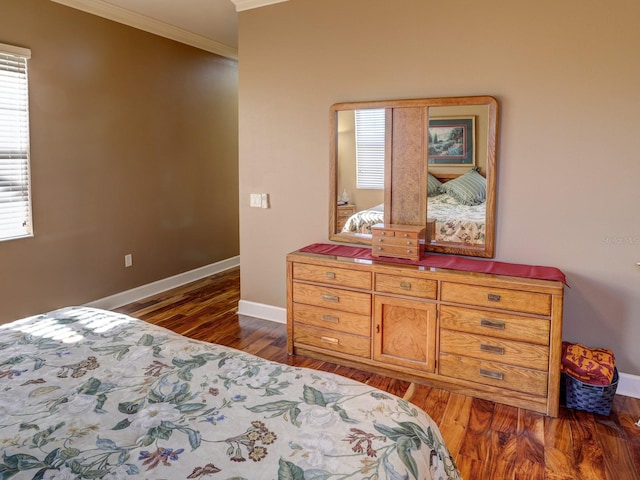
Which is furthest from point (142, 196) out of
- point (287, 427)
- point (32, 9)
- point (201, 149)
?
point (287, 427)

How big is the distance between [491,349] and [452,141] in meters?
1.28

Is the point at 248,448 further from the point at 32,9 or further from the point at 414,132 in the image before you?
the point at 32,9

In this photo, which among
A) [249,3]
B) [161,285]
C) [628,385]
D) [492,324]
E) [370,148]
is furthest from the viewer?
[161,285]

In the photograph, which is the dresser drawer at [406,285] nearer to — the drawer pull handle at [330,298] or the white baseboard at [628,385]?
the drawer pull handle at [330,298]

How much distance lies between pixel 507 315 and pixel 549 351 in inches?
10.6

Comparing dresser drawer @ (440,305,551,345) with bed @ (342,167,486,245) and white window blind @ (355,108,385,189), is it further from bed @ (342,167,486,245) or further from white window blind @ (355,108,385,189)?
white window blind @ (355,108,385,189)

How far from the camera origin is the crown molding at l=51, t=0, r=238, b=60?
373 cm

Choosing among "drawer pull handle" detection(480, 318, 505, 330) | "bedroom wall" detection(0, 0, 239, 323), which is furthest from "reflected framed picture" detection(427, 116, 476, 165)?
"bedroom wall" detection(0, 0, 239, 323)

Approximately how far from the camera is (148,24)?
13.9 ft

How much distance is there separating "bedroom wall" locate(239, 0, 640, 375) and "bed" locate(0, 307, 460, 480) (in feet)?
6.01

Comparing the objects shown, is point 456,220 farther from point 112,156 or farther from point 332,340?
point 112,156

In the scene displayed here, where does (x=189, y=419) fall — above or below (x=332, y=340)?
above

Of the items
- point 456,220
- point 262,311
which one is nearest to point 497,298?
point 456,220

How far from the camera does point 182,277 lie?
4992 millimetres
